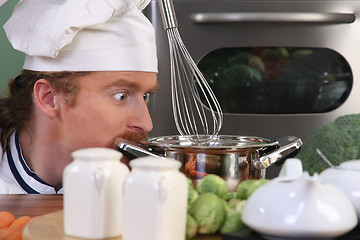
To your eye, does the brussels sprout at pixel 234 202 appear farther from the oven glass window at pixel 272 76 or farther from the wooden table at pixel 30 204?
the oven glass window at pixel 272 76

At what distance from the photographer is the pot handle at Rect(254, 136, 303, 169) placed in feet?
2.66

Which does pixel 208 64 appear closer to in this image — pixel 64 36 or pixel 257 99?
pixel 257 99

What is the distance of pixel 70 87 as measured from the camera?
3.75 feet

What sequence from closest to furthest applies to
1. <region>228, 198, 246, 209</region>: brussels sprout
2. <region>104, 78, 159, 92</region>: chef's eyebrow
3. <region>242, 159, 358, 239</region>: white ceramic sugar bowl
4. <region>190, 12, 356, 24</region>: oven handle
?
1. <region>242, 159, 358, 239</region>: white ceramic sugar bowl
2. <region>228, 198, 246, 209</region>: brussels sprout
3. <region>104, 78, 159, 92</region>: chef's eyebrow
4. <region>190, 12, 356, 24</region>: oven handle

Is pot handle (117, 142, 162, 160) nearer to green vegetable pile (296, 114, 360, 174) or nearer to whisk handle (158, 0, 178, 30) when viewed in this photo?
whisk handle (158, 0, 178, 30)

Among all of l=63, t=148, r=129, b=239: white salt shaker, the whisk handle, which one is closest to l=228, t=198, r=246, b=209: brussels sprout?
l=63, t=148, r=129, b=239: white salt shaker

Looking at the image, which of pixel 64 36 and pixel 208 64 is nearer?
pixel 64 36

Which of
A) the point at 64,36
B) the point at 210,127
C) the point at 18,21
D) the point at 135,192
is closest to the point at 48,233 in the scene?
the point at 135,192

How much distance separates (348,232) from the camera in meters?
0.51

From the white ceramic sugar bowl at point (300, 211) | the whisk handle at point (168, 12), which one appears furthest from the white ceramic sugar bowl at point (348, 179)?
the whisk handle at point (168, 12)

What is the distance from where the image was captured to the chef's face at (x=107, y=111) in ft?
3.75

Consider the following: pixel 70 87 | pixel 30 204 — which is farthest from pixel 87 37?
pixel 30 204

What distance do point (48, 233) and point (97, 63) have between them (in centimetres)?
60

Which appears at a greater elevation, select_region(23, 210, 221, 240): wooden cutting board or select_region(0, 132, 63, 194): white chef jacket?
select_region(23, 210, 221, 240): wooden cutting board
